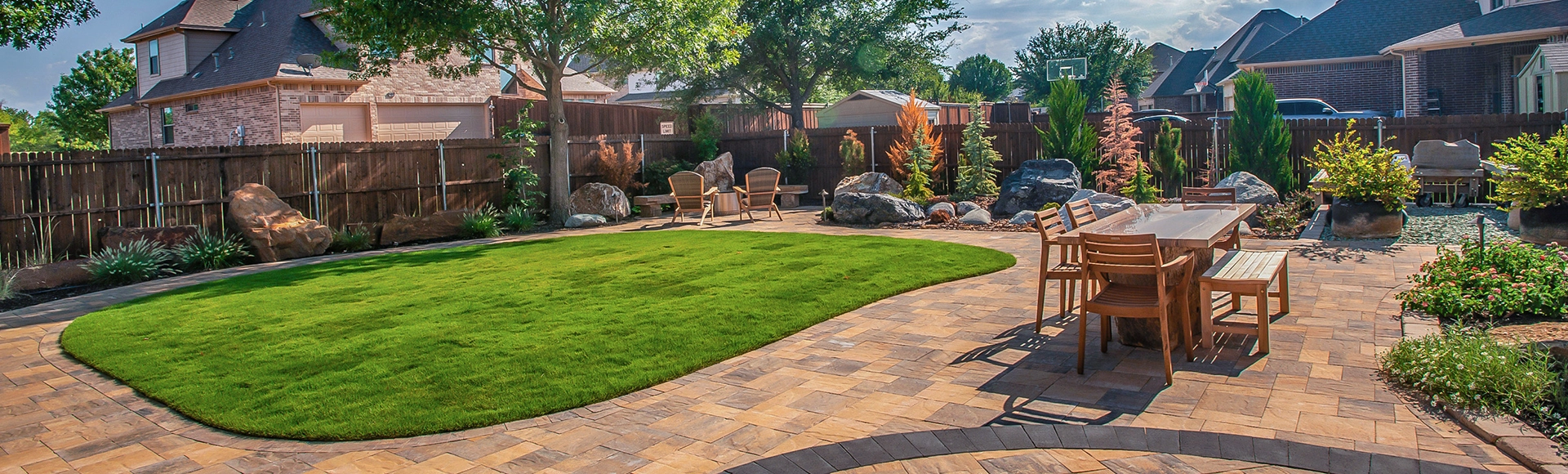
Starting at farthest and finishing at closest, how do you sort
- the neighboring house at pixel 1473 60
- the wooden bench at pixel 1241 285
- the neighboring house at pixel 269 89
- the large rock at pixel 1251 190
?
the neighboring house at pixel 269 89 → the neighboring house at pixel 1473 60 → the large rock at pixel 1251 190 → the wooden bench at pixel 1241 285

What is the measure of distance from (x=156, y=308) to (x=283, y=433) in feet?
17.2

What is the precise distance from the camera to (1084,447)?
4434mm

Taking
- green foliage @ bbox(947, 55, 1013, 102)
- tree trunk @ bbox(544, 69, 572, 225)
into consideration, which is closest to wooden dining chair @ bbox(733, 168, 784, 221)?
tree trunk @ bbox(544, 69, 572, 225)

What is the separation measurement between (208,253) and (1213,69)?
1615 inches

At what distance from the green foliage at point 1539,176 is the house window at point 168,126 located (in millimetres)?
29289

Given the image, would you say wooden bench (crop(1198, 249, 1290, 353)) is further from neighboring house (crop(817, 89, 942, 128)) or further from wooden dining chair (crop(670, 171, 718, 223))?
neighboring house (crop(817, 89, 942, 128))

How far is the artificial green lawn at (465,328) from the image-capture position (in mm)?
5602

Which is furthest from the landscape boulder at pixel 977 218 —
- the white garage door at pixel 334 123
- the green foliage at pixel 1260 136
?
the white garage door at pixel 334 123

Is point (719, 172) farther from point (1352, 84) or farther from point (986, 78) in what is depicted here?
point (986, 78)

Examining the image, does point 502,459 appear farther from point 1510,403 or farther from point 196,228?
point 196,228

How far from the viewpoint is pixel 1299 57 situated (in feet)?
93.8

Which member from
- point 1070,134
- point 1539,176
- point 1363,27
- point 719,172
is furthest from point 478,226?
point 1363,27

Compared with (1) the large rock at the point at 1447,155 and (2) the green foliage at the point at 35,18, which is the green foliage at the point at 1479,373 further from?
(2) the green foliage at the point at 35,18

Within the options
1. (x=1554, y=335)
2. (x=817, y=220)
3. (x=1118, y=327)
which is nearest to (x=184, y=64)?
(x=817, y=220)
